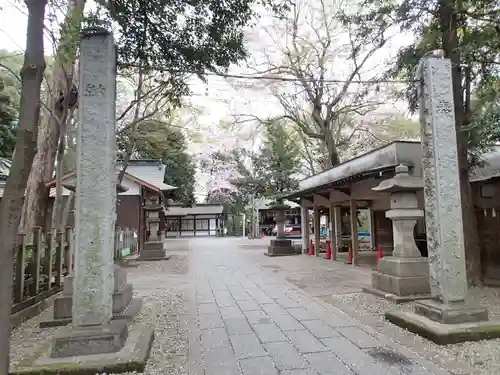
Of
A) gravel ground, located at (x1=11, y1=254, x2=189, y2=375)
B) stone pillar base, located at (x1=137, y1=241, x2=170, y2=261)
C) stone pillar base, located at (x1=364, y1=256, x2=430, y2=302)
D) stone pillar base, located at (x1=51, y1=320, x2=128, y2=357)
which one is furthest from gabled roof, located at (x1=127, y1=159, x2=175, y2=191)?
stone pillar base, located at (x1=51, y1=320, x2=128, y2=357)

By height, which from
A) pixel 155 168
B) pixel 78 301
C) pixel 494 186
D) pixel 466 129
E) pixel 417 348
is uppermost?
pixel 155 168

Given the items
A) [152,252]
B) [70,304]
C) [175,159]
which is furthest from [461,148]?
[175,159]

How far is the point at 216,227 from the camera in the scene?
129 ft

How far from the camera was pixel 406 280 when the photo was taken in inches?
257

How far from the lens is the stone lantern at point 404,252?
653cm

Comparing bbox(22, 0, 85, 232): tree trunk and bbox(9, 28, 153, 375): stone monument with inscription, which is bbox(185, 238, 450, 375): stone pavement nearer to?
bbox(9, 28, 153, 375): stone monument with inscription

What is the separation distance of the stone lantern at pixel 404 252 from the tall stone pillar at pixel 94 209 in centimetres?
490

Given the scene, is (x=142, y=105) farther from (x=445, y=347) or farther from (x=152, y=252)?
(x=445, y=347)

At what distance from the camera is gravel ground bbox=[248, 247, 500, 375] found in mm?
3768

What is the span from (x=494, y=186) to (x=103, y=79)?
8979mm

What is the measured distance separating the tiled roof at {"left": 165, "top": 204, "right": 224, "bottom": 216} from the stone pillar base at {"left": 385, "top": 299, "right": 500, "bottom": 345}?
33.5m

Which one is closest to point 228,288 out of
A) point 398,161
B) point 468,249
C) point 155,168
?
→ point 468,249

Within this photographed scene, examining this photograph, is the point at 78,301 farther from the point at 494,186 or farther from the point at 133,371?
the point at 494,186

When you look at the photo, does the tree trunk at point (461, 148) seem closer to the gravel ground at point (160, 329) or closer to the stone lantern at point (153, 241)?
the gravel ground at point (160, 329)
